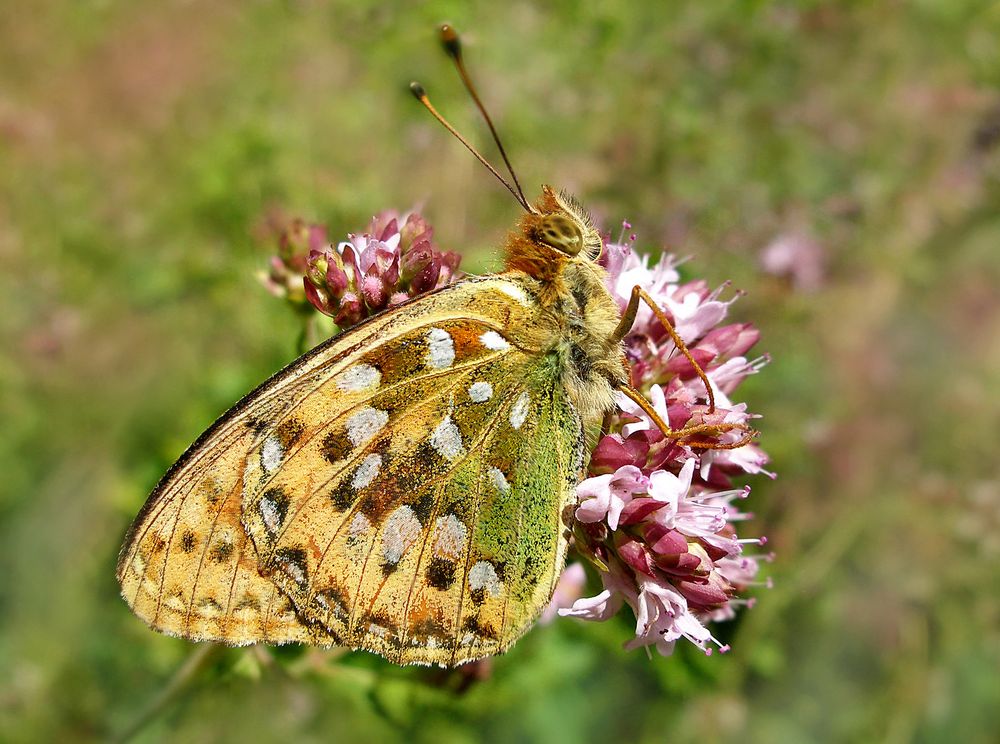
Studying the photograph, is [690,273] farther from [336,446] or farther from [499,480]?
[336,446]

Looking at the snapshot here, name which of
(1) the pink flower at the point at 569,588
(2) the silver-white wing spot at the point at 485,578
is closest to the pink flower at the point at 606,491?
(2) the silver-white wing spot at the point at 485,578

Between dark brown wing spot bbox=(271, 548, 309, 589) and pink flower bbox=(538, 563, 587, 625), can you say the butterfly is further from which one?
pink flower bbox=(538, 563, 587, 625)

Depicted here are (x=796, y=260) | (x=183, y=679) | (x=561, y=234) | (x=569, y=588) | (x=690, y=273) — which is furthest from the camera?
(x=796, y=260)

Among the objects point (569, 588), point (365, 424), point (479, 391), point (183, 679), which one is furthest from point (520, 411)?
point (569, 588)

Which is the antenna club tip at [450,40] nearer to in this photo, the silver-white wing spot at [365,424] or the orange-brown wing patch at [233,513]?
the orange-brown wing patch at [233,513]

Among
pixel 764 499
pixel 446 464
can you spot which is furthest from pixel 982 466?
pixel 446 464

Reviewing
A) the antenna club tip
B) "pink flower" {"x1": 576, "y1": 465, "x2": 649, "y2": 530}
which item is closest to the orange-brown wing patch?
"pink flower" {"x1": 576, "y1": 465, "x2": 649, "y2": 530}
